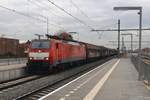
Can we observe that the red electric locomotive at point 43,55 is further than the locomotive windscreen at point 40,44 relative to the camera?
No

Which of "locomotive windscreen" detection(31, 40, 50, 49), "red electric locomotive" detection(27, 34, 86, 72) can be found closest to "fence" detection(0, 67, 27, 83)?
"red electric locomotive" detection(27, 34, 86, 72)

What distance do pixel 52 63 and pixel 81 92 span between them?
12.0 meters

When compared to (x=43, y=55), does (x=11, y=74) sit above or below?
below

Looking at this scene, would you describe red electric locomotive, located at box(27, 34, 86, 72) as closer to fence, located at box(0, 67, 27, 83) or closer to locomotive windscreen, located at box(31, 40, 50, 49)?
locomotive windscreen, located at box(31, 40, 50, 49)

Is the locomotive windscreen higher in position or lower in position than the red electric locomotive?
higher

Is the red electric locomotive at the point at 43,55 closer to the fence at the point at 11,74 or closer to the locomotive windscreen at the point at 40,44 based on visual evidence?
the locomotive windscreen at the point at 40,44

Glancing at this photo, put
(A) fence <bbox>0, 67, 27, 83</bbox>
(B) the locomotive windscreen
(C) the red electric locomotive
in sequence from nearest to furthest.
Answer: (A) fence <bbox>0, 67, 27, 83</bbox> < (C) the red electric locomotive < (B) the locomotive windscreen

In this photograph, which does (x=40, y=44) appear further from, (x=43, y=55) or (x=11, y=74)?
(x=11, y=74)

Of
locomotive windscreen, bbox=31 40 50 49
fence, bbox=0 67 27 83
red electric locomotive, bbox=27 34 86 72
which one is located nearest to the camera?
fence, bbox=0 67 27 83

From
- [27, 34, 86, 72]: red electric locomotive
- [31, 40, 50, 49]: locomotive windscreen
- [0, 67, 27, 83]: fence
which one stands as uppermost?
[31, 40, 50, 49]: locomotive windscreen

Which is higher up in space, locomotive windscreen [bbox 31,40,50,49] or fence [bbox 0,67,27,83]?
locomotive windscreen [bbox 31,40,50,49]

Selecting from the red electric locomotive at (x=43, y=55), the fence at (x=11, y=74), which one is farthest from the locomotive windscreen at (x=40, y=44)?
the fence at (x=11, y=74)

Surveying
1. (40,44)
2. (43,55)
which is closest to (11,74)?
(43,55)

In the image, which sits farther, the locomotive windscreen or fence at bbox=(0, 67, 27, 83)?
the locomotive windscreen
